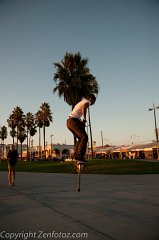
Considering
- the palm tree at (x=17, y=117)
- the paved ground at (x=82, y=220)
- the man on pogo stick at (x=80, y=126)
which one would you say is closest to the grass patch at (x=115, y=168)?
the man on pogo stick at (x=80, y=126)

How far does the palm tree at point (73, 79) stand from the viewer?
3575cm

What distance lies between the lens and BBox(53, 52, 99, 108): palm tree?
35750 millimetres

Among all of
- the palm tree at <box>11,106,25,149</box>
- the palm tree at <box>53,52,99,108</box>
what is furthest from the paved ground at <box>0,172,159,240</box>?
the palm tree at <box>11,106,25,149</box>

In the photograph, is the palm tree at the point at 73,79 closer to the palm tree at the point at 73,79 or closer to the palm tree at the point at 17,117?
the palm tree at the point at 73,79

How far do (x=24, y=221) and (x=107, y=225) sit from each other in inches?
47.0

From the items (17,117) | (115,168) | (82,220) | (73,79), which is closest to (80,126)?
(82,220)

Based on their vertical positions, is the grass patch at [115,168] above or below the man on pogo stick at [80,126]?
below

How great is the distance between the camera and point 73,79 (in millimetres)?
35969

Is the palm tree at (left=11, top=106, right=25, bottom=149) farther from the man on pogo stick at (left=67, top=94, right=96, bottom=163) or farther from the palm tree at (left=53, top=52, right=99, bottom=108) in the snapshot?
the man on pogo stick at (left=67, top=94, right=96, bottom=163)

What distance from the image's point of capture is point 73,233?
2979mm

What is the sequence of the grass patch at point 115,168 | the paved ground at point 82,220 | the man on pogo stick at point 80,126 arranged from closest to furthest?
the paved ground at point 82,220 → the man on pogo stick at point 80,126 → the grass patch at point 115,168

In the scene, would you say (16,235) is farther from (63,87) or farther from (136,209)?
(63,87)

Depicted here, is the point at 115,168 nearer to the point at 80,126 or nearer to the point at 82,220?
the point at 80,126

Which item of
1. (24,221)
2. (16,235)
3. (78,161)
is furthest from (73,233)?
(78,161)
